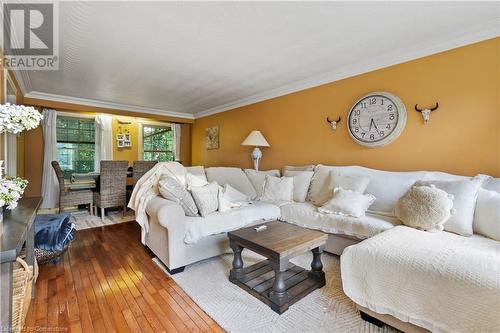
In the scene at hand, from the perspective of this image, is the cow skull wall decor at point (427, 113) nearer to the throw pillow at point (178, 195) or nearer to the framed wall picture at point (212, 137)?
the throw pillow at point (178, 195)

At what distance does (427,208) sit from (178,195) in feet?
7.52

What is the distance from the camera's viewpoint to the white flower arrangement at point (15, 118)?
1415 mm

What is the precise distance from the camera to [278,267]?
169 cm

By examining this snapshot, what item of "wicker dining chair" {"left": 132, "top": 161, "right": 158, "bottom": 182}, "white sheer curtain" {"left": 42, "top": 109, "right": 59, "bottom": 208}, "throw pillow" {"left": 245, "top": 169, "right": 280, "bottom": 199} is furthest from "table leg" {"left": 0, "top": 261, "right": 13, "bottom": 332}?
"white sheer curtain" {"left": 42, "top": 109, "right": 59, "bottom": 208}

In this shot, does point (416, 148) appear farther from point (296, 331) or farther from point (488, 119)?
point (296, 331)

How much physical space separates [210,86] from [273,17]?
7.27 feet

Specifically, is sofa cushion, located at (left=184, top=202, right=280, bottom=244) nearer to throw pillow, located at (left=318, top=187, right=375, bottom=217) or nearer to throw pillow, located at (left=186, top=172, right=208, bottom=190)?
throw pillow, located at (left=186, top=172, right=208, bottom=190)

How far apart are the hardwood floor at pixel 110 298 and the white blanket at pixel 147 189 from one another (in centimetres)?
44

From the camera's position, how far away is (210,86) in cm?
412

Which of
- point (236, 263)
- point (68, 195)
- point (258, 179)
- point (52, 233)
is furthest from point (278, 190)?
point (68, 195)

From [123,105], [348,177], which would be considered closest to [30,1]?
[348,177]

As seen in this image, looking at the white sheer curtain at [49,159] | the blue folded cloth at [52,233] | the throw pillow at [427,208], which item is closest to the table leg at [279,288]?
the throw pillow at [427,208]

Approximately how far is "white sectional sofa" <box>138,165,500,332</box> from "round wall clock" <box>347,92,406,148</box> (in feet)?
1.78

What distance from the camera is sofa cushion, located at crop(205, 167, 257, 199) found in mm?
3674
